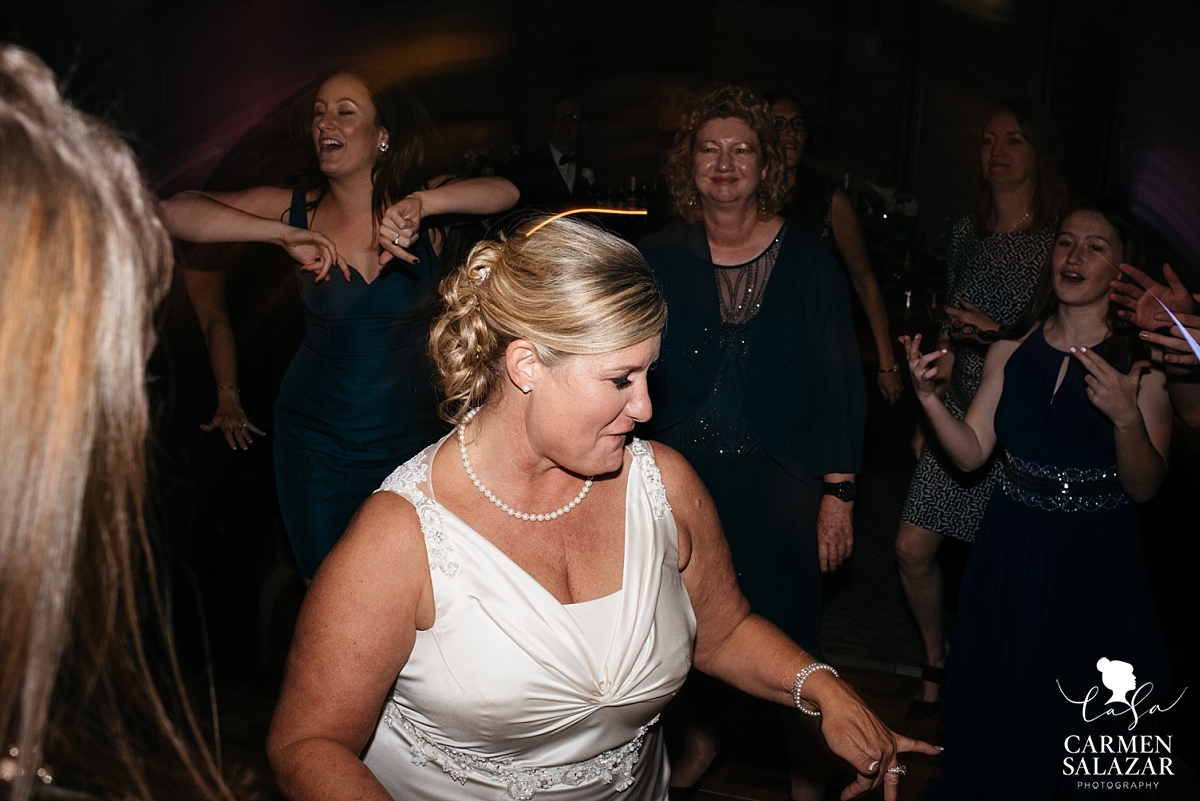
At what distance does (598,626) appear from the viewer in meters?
1.50

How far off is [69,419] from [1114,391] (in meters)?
2.03

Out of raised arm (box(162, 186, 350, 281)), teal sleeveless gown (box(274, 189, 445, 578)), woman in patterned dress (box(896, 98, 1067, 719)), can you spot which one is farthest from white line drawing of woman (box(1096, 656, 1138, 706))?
raised arm (box(162, 186, 350, 281))

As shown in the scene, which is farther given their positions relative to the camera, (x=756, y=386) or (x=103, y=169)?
(x=756, y=386)

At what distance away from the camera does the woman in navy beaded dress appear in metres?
2.15

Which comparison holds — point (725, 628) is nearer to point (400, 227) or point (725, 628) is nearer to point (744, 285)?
point (744, 285)

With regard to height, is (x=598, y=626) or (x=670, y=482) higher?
(x=670, y=482)

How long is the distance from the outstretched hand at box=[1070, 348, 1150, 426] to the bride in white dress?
0.97m

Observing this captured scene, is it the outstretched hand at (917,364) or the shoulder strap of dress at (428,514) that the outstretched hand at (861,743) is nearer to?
the shoulder strap of dress at (428,514)

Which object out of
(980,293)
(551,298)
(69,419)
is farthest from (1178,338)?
(69,419)

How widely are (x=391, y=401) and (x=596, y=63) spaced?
4.68m

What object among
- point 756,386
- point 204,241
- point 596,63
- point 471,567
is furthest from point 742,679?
point 596,63

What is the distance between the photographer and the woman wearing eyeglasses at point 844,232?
9.58 ft

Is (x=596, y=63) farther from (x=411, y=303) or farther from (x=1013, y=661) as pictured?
(x=1013, y=661)
